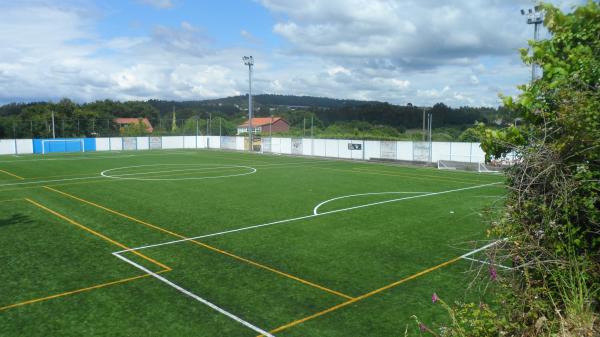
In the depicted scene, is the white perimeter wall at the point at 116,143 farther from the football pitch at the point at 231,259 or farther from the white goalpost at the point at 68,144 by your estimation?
the football pitch at the point at 231,259

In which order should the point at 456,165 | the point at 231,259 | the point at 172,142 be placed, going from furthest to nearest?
the point at 172,142 < the point at 456,165 < the point at 231,259

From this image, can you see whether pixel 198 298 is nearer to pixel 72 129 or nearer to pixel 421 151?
pixel 421 151

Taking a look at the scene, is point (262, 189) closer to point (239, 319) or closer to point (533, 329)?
point (239, 319)

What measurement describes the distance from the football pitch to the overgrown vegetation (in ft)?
1.76

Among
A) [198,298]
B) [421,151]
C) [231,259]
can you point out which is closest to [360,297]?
[198,298]

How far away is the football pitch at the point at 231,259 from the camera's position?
→ 838cm

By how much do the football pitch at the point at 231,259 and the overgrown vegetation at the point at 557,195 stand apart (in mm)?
537

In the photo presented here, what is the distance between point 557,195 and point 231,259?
30.1 ft

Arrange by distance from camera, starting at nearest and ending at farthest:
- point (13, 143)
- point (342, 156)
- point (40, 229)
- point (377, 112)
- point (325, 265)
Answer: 1. point (325, 265)
2. point (40, 229)
3. point (342, 156)
4. point (13, 143)
5. point (377, 112)

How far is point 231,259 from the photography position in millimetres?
12031

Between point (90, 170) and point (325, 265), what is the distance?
1110 inches

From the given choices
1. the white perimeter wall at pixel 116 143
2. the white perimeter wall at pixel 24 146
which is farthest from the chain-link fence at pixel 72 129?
the white perimeter wall at pixel 24 146

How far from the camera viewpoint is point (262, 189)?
24781 mm

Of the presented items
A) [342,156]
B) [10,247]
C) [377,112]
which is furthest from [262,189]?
[377,112]
